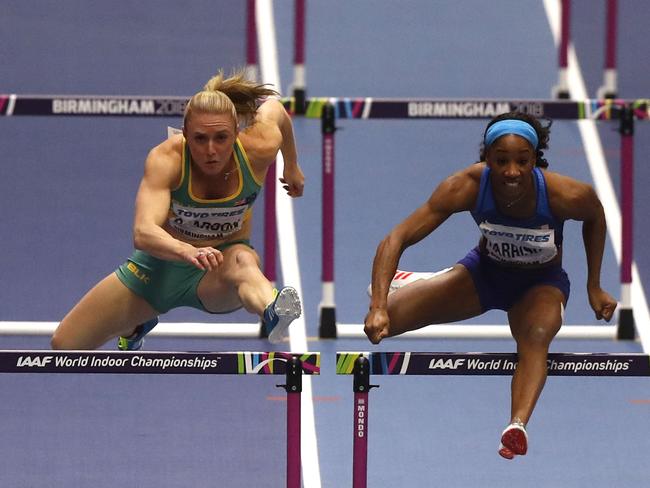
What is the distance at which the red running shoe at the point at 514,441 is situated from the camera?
6586 millimetres

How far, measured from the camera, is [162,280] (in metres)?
7.56

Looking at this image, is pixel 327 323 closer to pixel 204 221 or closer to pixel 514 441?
pixel 204 221

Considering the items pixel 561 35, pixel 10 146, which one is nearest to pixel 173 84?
pixel 10 146

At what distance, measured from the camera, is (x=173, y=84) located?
10.6 m

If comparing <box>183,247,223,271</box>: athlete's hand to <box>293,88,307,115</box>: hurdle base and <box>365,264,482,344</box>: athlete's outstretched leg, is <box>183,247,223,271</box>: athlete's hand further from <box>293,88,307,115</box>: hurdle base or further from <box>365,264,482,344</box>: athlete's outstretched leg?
<box>293,88,307,115</box>: hurdle base

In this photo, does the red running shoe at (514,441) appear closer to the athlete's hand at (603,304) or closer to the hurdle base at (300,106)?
the athlete's hand at (603,304)

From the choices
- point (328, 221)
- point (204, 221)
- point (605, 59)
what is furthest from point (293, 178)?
point (605, 59)

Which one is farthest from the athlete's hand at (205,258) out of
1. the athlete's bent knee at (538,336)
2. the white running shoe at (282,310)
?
the athlete's bent knee at (538,336)

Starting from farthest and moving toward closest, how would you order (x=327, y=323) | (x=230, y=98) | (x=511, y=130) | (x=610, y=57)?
(x=610, y=57) < (x=327, y=323) < (x=230, y=98) < (x=511, y=130)

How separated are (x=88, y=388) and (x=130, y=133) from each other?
6.60ft

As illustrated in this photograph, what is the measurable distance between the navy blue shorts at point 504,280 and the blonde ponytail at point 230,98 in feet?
3.69

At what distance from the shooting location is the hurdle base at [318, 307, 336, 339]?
388 inches

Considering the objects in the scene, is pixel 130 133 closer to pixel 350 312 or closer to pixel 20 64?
pixel 20 64

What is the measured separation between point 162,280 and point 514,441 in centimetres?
180
